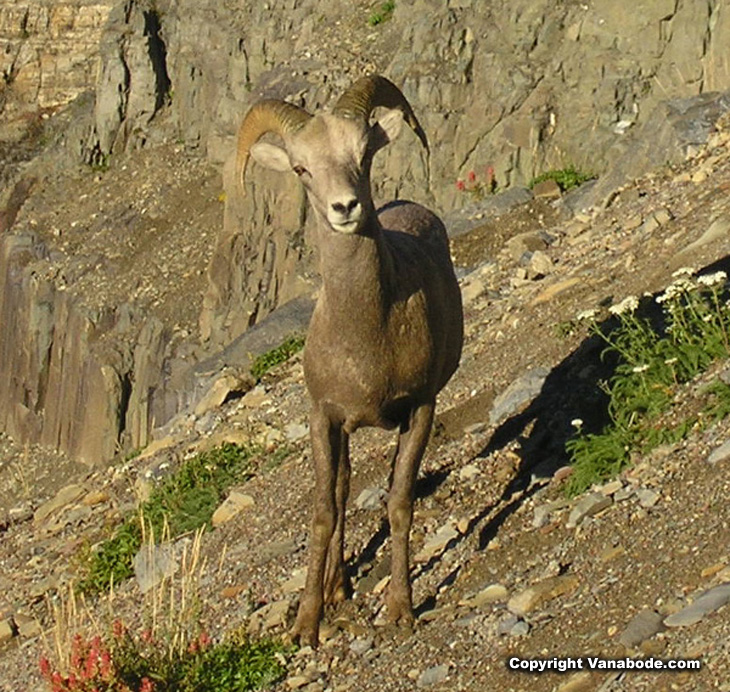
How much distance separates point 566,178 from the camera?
20297mm

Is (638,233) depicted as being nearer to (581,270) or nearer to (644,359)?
(581,270)

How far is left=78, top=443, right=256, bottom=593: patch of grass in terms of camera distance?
1141 cm

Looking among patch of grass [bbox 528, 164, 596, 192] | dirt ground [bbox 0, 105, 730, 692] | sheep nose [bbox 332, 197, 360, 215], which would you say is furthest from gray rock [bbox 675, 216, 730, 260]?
patch of grass [bbox 528, 164, 596, 192]

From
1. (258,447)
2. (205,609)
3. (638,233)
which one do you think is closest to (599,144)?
(638,233)

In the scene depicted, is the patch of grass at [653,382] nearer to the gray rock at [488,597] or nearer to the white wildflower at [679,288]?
the white wildflower at [679,288]

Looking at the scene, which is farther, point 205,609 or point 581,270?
point 581,270

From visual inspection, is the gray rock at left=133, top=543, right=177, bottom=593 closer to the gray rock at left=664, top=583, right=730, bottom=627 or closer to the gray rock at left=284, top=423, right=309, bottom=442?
the gray rock at left=284, top=423, right=309, bottom=442

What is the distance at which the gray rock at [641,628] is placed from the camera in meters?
6.90

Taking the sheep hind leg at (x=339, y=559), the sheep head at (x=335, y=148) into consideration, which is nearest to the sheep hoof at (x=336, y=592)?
the sheep hind leg at (x=339, y=559)

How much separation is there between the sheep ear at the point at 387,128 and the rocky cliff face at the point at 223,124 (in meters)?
9.86

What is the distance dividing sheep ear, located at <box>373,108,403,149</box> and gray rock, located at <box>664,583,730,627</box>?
281 centimetres

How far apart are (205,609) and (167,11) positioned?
24045 mm

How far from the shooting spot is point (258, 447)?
1309 centimetres

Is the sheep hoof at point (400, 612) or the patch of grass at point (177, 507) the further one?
the patch of grass at point (177, 507)
